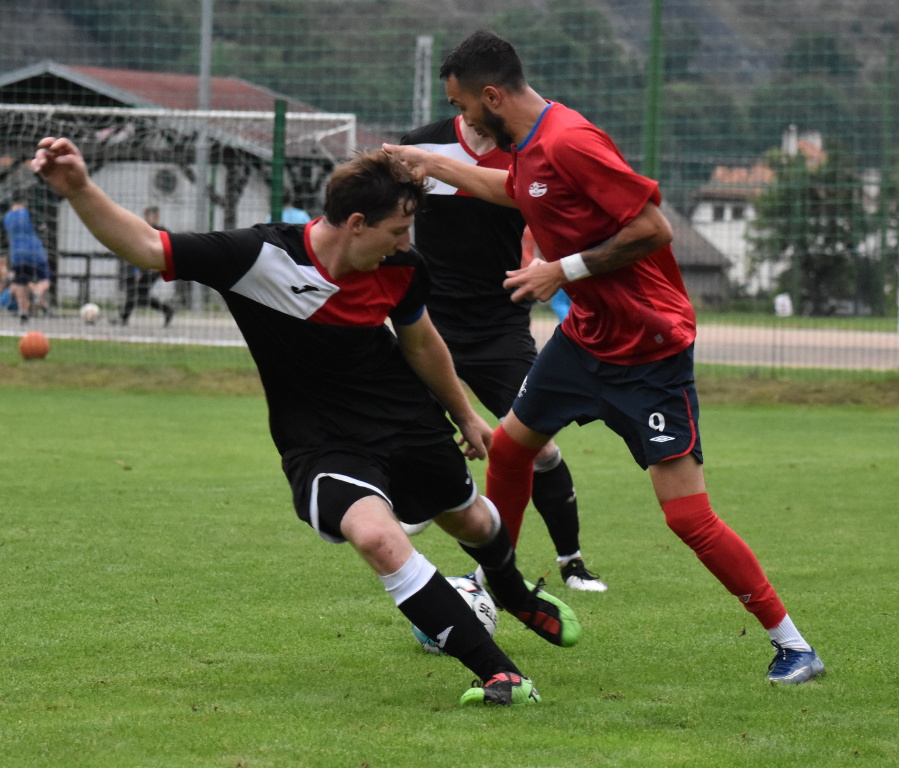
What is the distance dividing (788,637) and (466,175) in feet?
6.63

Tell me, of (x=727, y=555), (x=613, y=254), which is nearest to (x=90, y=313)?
(x=613, y=254)

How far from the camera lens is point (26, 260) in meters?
17.9

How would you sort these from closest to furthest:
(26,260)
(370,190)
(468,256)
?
(370,190), (468,256), (26,260)

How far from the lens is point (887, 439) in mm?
10789

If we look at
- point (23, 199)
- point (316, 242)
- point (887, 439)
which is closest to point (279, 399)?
point (316, 242)

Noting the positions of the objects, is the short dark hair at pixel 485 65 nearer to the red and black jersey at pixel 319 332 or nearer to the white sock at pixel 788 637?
the red and black jersey at pixel 319 332

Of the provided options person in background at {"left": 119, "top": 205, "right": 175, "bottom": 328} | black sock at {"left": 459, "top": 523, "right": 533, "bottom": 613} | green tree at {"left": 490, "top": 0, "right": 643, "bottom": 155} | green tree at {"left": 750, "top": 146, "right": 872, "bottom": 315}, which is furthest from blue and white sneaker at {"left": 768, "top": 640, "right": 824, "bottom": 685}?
person in background at {"left": 119, "top": 205, "right": 175, "bottom": 328}

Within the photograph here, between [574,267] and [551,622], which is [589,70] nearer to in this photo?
[574,267]

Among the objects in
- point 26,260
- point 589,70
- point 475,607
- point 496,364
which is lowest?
point 475,607

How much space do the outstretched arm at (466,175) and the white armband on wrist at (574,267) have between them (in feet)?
2.33

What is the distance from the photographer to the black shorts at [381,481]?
404cm

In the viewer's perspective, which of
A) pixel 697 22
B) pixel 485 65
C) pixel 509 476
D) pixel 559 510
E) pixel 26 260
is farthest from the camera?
pixel 26 260

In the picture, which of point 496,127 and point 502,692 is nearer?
point 502,692

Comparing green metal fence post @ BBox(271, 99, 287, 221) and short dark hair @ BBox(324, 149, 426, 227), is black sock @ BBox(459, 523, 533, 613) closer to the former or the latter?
short dark hair @ BBox(324, 149, 426, 227)
